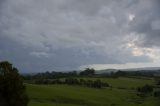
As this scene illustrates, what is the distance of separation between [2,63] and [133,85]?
118 meters

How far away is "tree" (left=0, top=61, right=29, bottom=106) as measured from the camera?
56375 mm

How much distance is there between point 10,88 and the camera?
56250 millimetres

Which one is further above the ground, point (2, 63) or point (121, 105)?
point (2, 63)

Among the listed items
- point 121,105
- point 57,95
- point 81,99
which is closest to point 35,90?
point 57,95

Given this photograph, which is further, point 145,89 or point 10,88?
point 145,89

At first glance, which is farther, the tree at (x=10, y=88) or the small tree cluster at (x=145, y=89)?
the small tree cluster at (x=145, y=89)

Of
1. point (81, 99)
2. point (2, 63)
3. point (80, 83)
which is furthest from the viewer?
point (80, 83)

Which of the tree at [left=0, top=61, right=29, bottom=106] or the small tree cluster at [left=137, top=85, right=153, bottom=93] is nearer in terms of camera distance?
the tree at [left=0, top=61, right=29, bottom=106]

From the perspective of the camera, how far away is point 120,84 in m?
168

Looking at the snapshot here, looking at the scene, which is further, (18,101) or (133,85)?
(133,85)

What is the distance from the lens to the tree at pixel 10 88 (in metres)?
56.4

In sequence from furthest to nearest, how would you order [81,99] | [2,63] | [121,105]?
[81,99] < [121,105] < [2,63]

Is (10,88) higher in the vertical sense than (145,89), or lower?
higher

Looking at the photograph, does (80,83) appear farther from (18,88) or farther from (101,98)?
(18,88)
